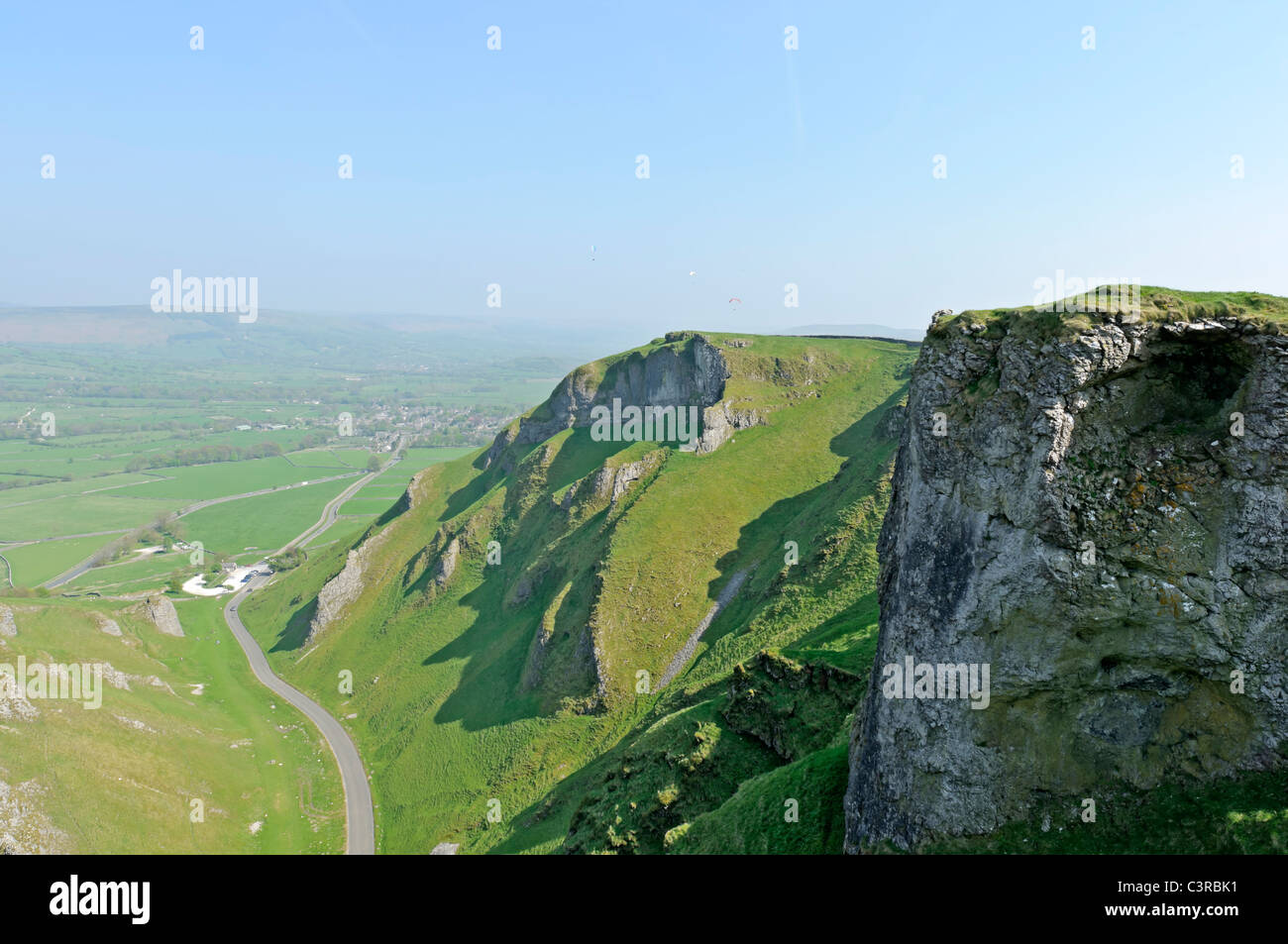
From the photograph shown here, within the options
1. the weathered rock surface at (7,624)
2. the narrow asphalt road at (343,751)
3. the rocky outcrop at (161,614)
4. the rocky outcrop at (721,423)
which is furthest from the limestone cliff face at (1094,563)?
the rocky outcrop at (161,614)

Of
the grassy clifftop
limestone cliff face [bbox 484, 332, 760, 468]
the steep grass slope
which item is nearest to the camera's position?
the grassy clifftop

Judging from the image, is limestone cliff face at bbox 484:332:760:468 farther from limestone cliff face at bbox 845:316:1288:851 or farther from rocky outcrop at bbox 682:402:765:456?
limestone cliff face at bbox 845:316:1288:851

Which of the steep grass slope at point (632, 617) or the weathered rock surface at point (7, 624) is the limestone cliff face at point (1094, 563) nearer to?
the steep grass slope at point (632, 617)

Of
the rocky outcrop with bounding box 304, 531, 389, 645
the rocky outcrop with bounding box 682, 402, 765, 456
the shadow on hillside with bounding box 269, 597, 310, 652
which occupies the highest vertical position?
the rocky outcrop with bounding box 682, 402, 765, 456

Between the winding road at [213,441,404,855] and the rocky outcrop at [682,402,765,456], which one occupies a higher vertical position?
the rocky outcrop at [682,402,765,456]

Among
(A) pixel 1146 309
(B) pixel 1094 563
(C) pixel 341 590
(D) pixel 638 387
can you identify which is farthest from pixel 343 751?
(A) pixel 1146 309

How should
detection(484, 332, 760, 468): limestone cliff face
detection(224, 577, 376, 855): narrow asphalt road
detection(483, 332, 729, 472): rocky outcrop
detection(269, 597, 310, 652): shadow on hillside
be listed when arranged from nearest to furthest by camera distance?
detection(224, 577, 376, 855): narrow asphalt road, detection(484, 332, 760, 468): limestone cliff face, detection(483, 332, 729, 472): rocky outcrop, detection(269, 597, 310, 652): shadow on hillside

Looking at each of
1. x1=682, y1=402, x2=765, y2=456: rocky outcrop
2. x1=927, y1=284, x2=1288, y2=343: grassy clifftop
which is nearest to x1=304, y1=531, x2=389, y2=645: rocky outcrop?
x1=682, y1=402, x2=765, y2=456: rocky outcrop
